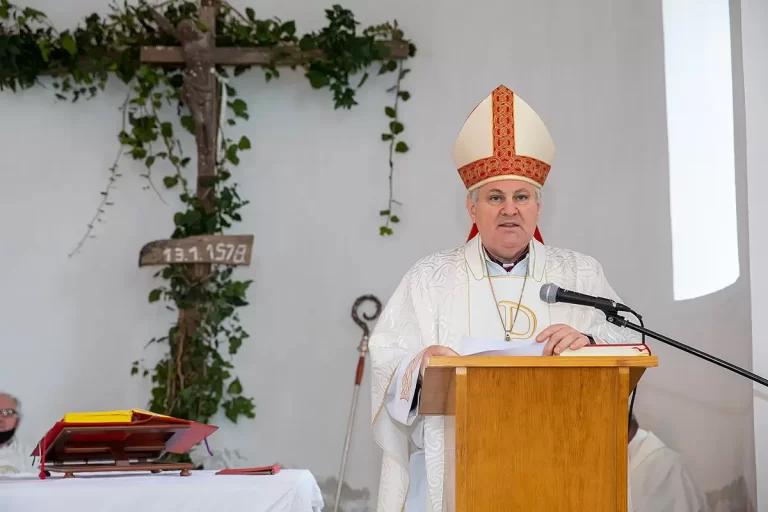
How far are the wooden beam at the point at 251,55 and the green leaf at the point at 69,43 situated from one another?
345mm

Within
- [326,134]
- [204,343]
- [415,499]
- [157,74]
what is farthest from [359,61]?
[415,499]

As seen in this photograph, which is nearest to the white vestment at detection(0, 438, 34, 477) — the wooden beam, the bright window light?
the wooden beam

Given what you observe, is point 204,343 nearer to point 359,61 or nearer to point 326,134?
point 326,134

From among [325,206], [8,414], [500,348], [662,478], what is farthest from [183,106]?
[500,348]

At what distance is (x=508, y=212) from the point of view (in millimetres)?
3023

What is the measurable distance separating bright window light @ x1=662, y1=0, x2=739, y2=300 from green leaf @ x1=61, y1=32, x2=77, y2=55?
289 centimetres

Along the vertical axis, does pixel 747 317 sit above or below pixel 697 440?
above

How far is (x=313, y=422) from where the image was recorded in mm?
4738

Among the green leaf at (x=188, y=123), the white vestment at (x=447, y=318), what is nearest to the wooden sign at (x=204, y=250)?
the green leaf at (x=188, y=123)

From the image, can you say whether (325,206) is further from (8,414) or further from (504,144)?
(504,144)

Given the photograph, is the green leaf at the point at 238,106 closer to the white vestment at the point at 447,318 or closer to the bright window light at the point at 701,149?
the white vestment at the point at 447,318

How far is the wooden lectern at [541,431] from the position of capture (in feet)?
6.70

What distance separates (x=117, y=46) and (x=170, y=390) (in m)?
1.69

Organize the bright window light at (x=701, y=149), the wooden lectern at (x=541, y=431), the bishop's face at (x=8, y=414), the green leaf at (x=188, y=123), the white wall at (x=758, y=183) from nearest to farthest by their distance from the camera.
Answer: the wooden lectern at (x=541, y=431)
the white wall at (x=758, y=183)
the bishop's face at (x=8, y=414)
the bright window light at (x=701, y=149)
the green leaf at (x=188, y=123)
